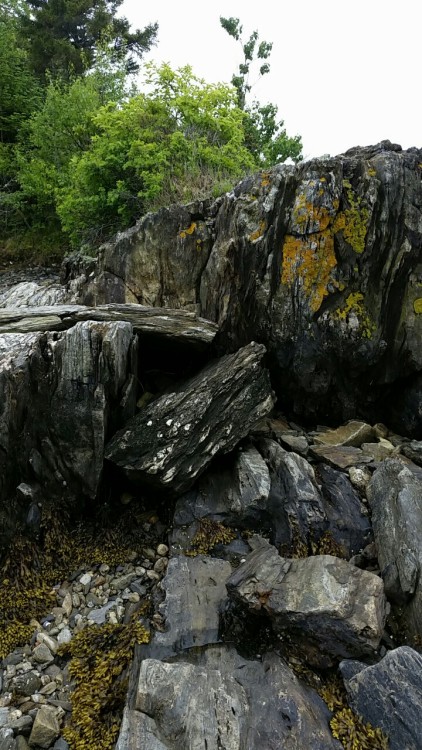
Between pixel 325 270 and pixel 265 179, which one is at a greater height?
pixel 265 179

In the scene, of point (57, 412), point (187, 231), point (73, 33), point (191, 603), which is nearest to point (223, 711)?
point (191, 603)

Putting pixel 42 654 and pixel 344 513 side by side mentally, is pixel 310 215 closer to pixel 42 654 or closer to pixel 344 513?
pixel 344 513

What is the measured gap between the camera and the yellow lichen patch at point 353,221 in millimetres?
8516

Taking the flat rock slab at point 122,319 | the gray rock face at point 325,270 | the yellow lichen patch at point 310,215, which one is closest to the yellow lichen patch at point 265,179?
the gray rock face at point 325,270

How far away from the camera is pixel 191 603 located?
5.81m

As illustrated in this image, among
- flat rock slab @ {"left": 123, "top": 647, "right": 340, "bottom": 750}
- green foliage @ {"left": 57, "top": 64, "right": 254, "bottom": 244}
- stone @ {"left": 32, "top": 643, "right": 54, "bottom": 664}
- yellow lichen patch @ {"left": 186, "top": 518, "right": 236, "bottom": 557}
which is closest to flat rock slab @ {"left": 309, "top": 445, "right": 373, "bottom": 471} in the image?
yellow lichen patch @ {"left": 186, "top": 518, "right": 236, "bottom": 557}

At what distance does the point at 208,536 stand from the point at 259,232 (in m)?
5.91

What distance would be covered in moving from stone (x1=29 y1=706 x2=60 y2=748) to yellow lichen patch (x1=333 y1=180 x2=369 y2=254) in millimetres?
8860

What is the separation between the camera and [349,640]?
4809 mm

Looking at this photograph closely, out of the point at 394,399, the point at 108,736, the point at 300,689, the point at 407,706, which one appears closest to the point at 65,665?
the point at 108,736

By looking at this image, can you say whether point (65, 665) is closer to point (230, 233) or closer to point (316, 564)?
point (316, 564)

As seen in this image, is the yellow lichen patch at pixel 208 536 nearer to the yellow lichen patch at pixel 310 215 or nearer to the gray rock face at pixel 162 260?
the gray rock face at pixel 162 260

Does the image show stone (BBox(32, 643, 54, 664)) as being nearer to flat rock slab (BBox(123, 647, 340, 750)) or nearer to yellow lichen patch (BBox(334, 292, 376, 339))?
flat rock slab (BBox(123, 647, 340, 750))

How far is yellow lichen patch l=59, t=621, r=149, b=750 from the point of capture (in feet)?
15.0
